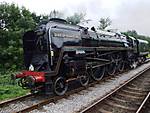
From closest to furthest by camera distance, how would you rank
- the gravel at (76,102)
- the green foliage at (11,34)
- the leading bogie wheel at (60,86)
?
the gravel at (76,102) → the leading bogie wheel at (60,86) → the green foliage at (11,34)

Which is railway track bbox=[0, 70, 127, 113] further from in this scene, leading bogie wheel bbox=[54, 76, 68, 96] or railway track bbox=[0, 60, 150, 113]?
leading bogie wheel bbox=[54, 76, 68, 96]

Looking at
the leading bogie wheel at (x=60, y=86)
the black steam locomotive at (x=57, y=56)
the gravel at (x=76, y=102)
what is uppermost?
the black steam locomotive at (x=57, y=56)

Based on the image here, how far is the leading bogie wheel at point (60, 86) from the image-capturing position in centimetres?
812

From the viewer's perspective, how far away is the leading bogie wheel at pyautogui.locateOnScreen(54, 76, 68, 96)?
8117 mm

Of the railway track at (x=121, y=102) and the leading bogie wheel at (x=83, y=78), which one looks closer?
the railway track at (x=121, y=102)

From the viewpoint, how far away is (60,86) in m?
8.44

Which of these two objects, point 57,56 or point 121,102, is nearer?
point 121,102

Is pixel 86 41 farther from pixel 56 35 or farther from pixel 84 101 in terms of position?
pixel 84 101

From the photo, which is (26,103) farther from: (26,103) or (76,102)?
(76,102)

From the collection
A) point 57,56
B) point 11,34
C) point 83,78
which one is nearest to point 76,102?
point 57,56

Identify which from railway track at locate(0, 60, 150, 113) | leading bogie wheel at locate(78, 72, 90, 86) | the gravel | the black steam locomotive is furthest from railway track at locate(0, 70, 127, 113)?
leading bogie wheel at locate(78, 72, 90, 86)

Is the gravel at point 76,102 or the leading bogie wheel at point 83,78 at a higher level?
the leading bogie wheel at point 83,78

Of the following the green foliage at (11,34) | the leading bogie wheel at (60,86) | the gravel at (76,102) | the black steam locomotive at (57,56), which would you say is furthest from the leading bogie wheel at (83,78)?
the green foliage at (11,34)

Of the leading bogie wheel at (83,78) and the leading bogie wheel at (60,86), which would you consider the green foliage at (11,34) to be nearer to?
the leading bogie wheel at (83,78)
